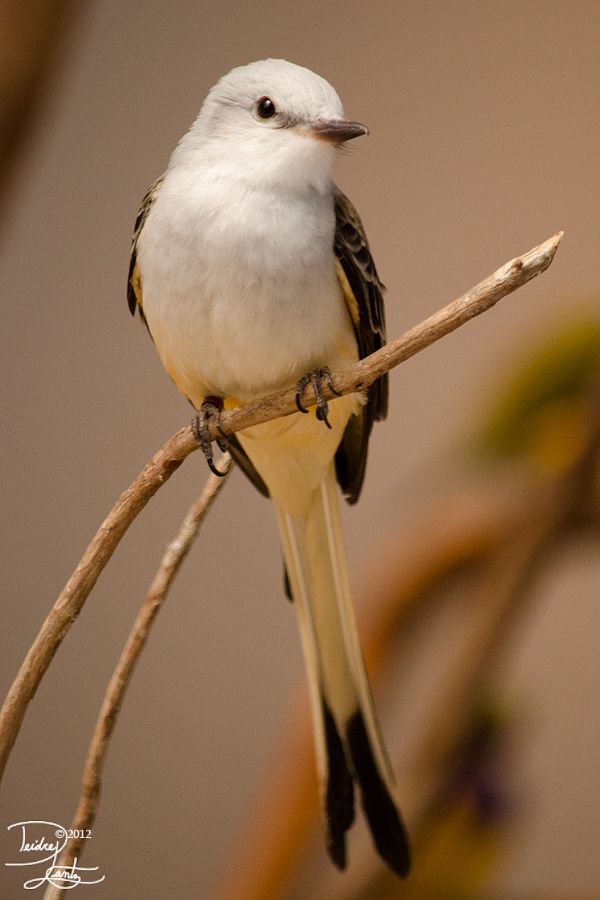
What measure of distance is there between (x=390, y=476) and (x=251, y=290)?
1.28 metres

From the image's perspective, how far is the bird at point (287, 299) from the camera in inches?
39.2

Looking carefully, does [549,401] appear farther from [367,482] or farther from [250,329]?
[250,329]

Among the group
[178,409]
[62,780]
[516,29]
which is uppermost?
[516,29]

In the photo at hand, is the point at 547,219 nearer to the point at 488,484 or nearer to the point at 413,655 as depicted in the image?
the point at 488,484

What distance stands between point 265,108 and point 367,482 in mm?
1357

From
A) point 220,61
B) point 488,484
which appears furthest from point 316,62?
point 488,484

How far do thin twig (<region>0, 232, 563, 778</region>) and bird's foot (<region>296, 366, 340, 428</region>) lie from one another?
2.7 inches

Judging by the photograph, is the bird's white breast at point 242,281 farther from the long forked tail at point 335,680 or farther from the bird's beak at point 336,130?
the long forked tail at point 335,680

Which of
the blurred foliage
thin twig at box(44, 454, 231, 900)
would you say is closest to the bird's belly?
thin twig at box(44, 454, 231, 900)

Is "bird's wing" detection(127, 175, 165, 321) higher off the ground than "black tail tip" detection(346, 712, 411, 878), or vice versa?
"bird's wing" detection(127, 175, 165, 321)

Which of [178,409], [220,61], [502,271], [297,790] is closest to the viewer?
[502,271]

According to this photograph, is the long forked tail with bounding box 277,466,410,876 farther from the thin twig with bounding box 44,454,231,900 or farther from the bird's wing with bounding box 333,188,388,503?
the thin twig with bounding box 44,454,231,900

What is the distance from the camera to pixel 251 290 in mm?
1011

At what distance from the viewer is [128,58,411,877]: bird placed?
3.27 ft
